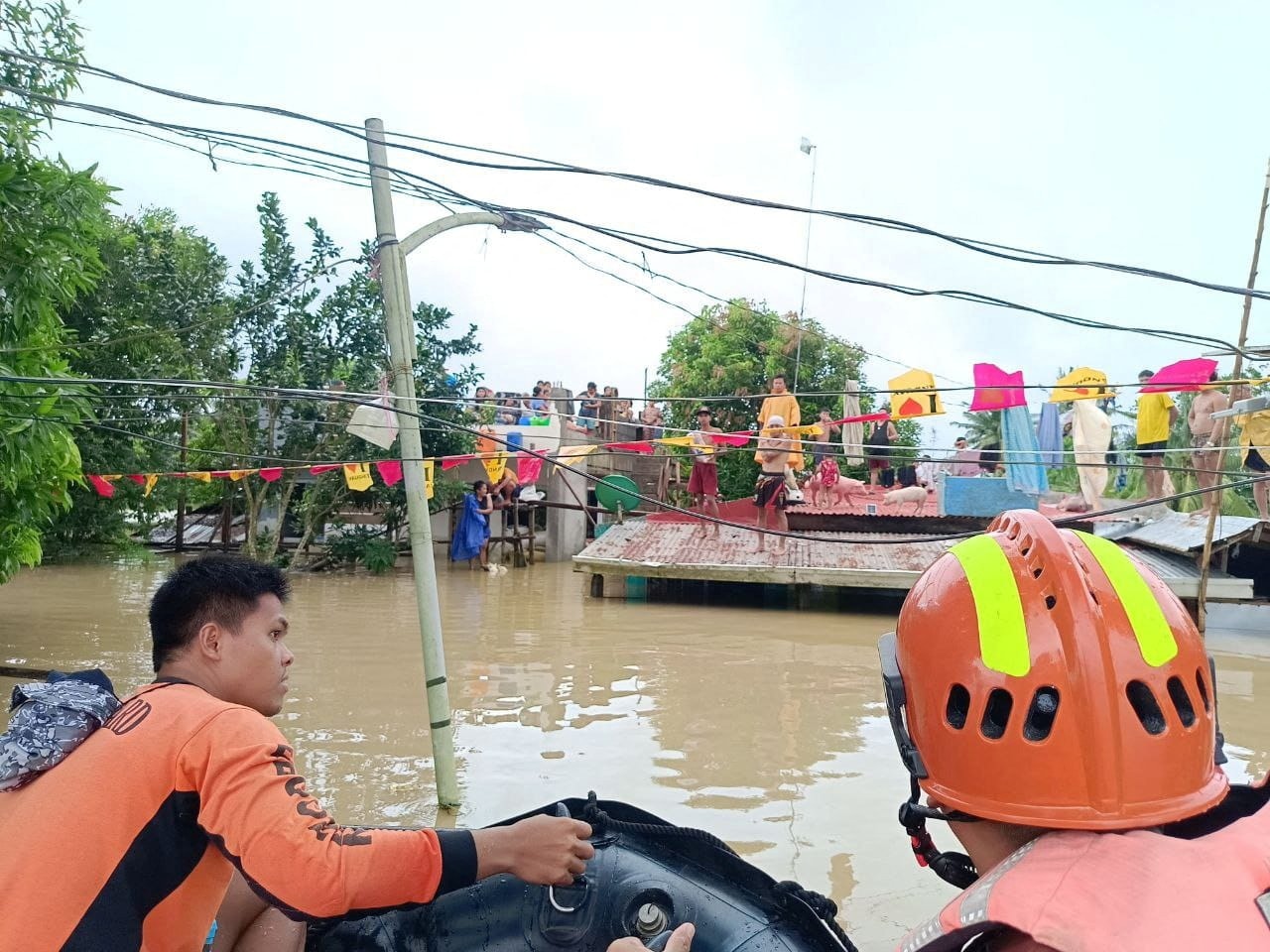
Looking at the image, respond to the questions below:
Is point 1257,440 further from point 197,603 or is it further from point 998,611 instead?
point 197,603

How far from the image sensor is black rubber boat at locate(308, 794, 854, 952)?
190 cm

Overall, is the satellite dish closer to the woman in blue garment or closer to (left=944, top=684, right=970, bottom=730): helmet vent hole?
the woman in blue garment

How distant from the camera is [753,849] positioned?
4.66m

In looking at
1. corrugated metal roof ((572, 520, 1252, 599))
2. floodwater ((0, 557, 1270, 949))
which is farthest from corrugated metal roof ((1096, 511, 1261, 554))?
floodwater ((0, 557, 1270, 949))

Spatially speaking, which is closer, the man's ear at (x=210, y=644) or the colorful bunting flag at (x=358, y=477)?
the man's ear at (x=210, y=644)

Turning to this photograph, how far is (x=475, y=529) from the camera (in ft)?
56.3

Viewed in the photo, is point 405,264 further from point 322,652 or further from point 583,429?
point 583,429

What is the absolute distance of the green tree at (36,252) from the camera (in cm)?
545

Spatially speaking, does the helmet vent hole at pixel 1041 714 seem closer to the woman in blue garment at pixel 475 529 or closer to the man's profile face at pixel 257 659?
the man's profile face at pixel 257 659

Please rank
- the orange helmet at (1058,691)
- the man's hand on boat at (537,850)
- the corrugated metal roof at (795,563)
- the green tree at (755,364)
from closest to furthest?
the orange helmet at (1058,691), the man's hand on boat at (537,850), the corrugated metal roof at (795,563), the green tree at (755,364)

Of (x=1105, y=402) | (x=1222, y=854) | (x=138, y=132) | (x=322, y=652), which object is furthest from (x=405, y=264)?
(x=1105, y=402)

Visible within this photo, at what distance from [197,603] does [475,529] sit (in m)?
15.4

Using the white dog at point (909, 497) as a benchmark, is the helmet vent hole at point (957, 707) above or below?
above

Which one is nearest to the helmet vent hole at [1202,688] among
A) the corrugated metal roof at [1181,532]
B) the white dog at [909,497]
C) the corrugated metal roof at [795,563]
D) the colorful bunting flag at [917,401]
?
the colorful bunting flag at [917,401]
